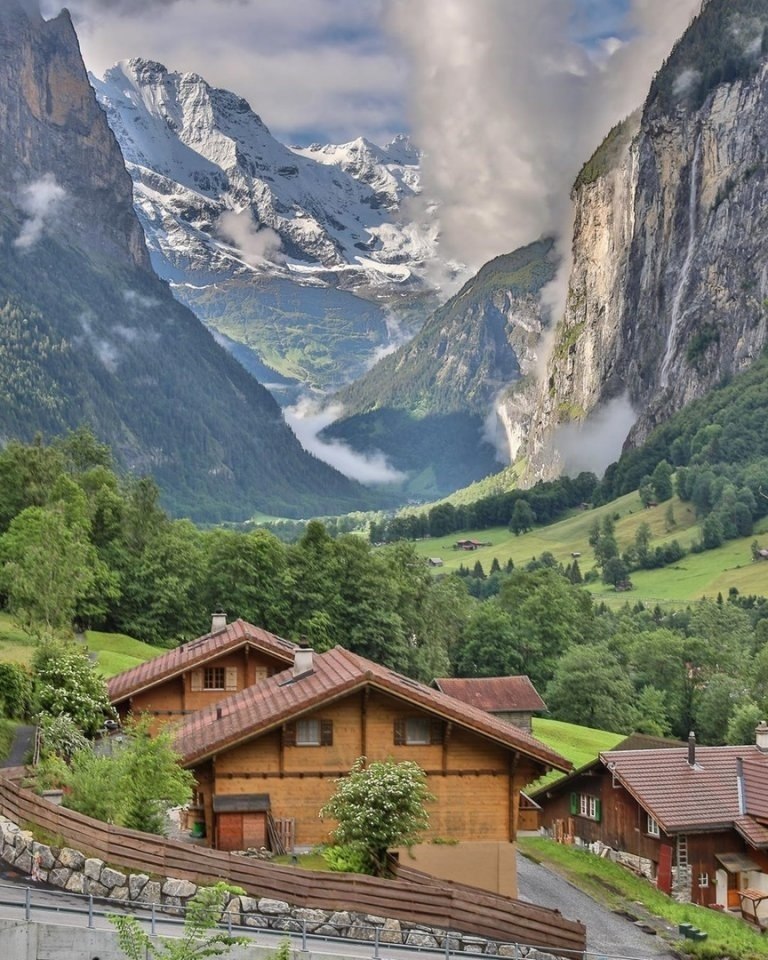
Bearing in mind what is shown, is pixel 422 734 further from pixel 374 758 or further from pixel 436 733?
pixel 374 758

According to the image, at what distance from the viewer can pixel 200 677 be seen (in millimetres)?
52219

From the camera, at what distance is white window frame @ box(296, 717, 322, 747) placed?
36.9 meters

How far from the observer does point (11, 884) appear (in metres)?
26.9

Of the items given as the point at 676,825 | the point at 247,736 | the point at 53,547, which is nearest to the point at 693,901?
the point at 676,825

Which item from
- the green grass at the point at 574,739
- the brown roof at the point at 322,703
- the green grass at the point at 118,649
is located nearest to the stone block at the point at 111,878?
the brown roof at the point at 322,703

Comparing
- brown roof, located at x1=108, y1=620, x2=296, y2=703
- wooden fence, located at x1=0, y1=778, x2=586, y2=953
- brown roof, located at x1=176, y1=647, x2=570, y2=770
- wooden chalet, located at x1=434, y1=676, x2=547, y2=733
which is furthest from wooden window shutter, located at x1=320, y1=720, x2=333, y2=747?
wooden chalet, located at x1=434, y1=676, x2=547, y2=733

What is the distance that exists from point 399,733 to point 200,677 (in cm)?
1706

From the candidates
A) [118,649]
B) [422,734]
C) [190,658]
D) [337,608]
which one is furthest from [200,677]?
[337,608]

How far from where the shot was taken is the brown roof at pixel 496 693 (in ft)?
294

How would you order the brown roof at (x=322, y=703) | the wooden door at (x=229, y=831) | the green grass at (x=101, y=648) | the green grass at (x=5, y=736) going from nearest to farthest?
the wooden door at (x=229, y=831), the brown roof at (x=322, y=703), the green grass at (x=5, y=736), the green grass at (x=101, y=648)

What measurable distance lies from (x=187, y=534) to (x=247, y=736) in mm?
77682

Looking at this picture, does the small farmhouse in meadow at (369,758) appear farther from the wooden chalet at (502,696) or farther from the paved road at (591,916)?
the wooden chalet at (502,696)

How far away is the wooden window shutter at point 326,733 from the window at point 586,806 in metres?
21.8

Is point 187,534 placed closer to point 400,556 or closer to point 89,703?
point 400,556
